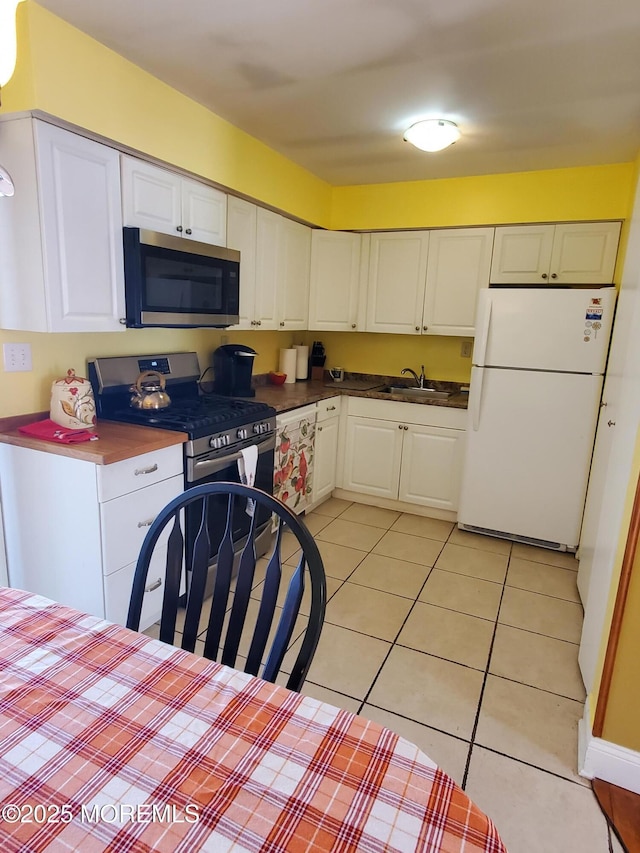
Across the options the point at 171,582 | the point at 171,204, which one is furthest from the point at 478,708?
the point at 171,204

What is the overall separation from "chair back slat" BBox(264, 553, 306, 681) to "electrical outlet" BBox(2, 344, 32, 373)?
1.69 m

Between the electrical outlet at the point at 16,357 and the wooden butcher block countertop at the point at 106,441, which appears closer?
the wooden butcher block countertop at the point at 106,441

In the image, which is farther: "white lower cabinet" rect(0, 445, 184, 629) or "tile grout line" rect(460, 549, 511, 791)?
"white lower cabinet" rect(0, 445, 184, 629)

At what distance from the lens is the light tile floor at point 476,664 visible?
1535mm

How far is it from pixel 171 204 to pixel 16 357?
0.98 meters

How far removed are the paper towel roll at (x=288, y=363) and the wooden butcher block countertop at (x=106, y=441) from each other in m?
1.80

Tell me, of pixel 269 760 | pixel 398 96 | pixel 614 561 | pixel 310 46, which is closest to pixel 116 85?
pixel 310 46

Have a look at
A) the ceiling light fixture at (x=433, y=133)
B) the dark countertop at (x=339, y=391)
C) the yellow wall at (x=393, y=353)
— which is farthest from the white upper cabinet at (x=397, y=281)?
the ceiling light fixture at (x=433, y=133)

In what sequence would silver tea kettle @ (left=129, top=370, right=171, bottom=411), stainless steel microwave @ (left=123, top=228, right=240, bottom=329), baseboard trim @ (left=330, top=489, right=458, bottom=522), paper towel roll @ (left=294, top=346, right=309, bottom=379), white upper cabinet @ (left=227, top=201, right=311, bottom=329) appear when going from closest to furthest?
stainless steel microwave @ (left=123, top=228, right=240, bottom=329) → silver tea kettle @ (left=129, top=370, right=171, bottom=411) → white upper cabinet @ (left=227, top=201, right=311, bottom=329) → baseboard trim @ (left=330, top=489, right=458, bottom=522) → paper towel roll @ (left=294, top=346, right=309, bottom=379)

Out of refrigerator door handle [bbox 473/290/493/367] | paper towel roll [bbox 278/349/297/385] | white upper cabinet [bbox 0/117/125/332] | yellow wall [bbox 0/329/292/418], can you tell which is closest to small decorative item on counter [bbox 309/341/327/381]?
paper towel roll [bbox 278/349/297/385]

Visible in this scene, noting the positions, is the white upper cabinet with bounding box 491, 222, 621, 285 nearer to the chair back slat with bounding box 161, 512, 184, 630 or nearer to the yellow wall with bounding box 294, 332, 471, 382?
the yellow wall with bounding box 294, 332, 471, 382

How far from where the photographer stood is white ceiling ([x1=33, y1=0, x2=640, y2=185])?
166 centimetres

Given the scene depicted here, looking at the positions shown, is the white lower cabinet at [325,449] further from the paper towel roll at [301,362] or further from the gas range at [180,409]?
the gas range at [180,409]

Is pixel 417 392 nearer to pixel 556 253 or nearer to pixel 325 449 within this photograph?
pixel 325 449
